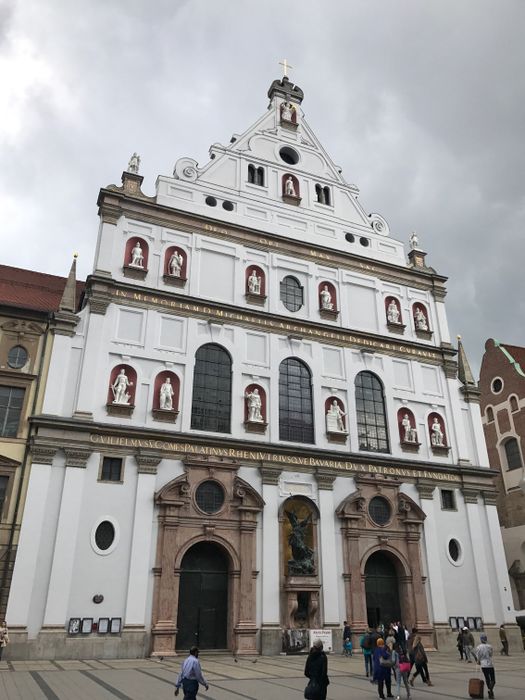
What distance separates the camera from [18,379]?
24.2m

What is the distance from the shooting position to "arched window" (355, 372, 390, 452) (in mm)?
29828

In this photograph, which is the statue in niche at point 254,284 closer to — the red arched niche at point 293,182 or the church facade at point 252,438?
the church facade at point 252,438

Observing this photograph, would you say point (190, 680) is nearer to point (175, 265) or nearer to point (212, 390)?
point (212, 390)

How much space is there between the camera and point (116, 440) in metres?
24.3

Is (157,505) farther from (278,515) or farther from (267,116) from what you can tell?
(267,116)

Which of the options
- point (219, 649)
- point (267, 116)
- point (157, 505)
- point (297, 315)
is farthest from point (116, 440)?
point (267, 116)

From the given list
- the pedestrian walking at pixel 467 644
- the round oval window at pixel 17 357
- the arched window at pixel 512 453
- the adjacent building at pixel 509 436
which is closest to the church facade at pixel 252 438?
the round oval window at pixel 17 357

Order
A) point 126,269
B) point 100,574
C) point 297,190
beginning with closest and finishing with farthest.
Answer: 1. point 100,574
2. point 126,269
3. point 297,190

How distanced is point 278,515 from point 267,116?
986 inches

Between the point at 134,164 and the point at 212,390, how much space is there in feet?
43.6

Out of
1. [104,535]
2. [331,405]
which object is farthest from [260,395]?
[104,535]

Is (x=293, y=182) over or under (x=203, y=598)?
over

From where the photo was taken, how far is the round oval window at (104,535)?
2272 cm

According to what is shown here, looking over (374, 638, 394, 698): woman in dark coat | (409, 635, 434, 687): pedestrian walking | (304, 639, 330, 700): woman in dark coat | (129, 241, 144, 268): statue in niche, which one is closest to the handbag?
(304, 639, 330, 700): woman in dark coat
